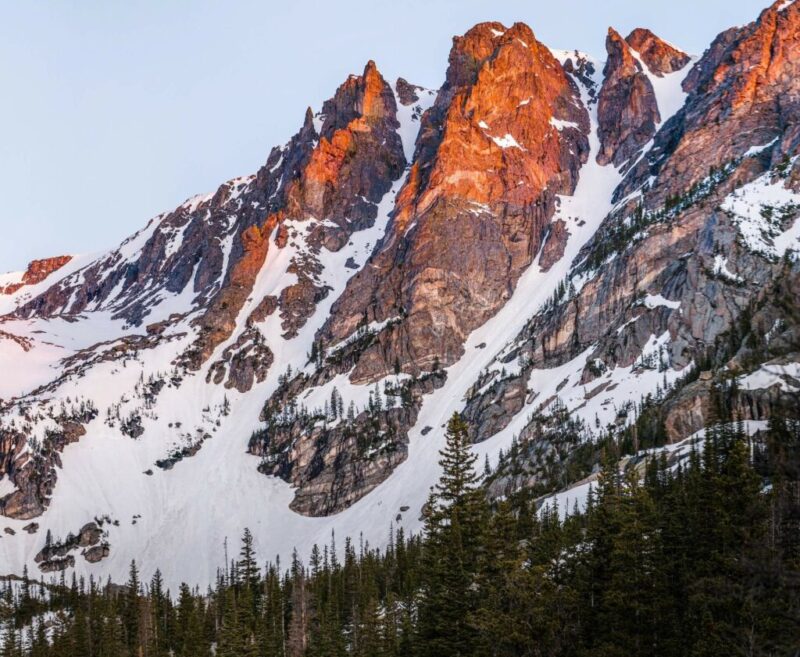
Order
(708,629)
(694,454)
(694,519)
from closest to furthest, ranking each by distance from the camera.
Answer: (708,629) < (694,519) < (694,454)

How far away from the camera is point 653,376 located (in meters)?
166

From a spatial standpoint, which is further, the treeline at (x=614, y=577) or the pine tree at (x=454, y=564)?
the pine tree at (x=454, y=564)

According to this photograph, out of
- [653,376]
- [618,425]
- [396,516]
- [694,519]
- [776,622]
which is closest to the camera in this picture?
[776,622]

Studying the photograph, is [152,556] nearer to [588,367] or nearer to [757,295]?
[588,367]

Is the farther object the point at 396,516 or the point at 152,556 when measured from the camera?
the point at 152,556

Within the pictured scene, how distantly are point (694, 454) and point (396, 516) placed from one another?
103 meters

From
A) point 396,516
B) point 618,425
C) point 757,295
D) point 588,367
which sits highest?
point 757,295

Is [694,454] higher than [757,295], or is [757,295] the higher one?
[757,295]

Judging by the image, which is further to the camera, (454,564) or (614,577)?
(454,564)

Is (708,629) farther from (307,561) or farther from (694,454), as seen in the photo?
(307,561)

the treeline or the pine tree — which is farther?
the pine tree

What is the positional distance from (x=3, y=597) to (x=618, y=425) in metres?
115

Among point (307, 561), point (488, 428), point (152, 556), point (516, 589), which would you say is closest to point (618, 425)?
point (488, 428)

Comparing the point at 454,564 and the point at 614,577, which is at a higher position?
the point at 454,564
